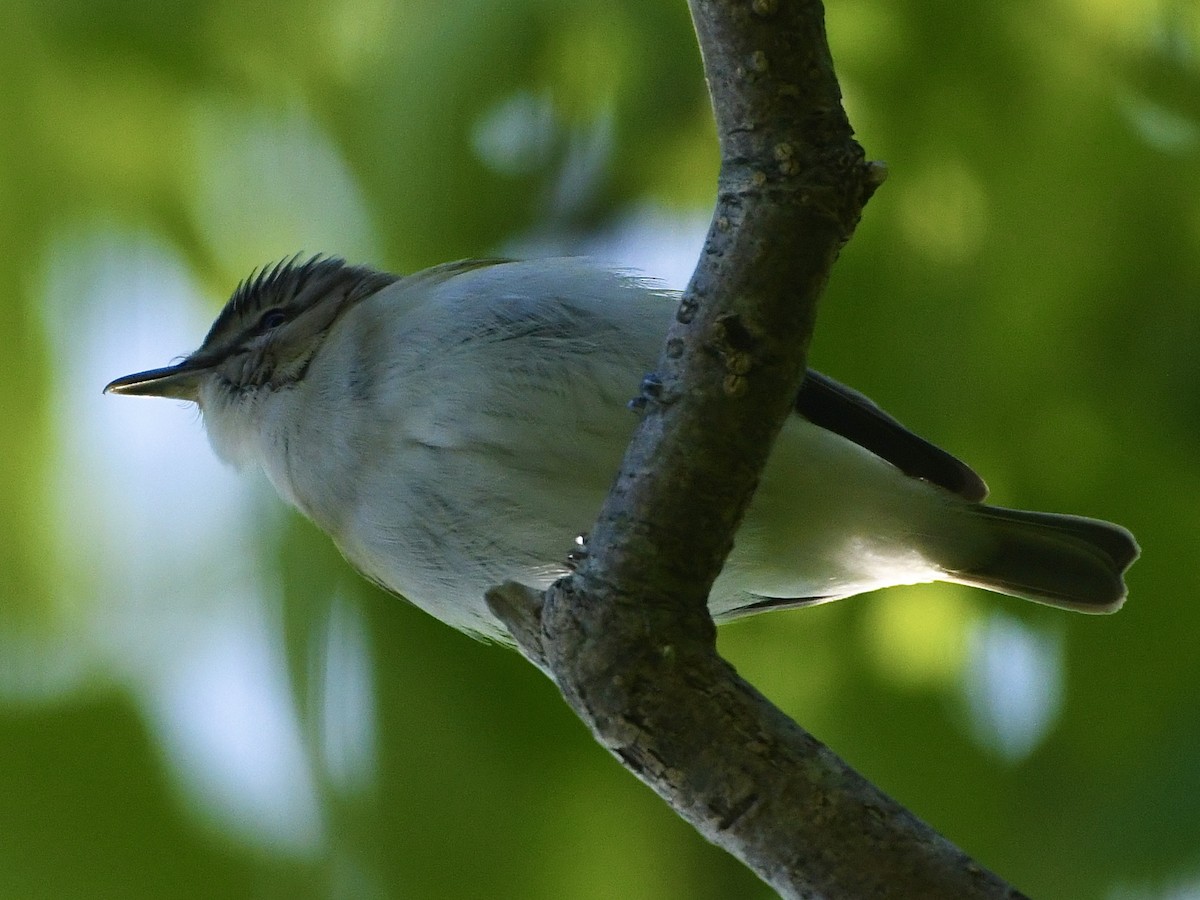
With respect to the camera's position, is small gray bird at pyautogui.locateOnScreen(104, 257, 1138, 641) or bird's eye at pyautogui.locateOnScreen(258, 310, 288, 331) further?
bird's eye at pyautogui.locateOnScreen(258, 310, 288, 331)

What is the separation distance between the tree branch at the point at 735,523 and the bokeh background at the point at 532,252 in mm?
924

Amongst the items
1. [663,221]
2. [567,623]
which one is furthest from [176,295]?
[567,623]

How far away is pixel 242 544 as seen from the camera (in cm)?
208

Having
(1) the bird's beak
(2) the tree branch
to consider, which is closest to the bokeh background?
(1) the bird's beak

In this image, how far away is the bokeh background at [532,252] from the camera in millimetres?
A: 1798

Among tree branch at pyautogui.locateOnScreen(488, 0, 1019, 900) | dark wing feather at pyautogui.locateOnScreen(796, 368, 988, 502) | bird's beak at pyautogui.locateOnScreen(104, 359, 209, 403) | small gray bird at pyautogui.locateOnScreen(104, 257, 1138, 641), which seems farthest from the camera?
bird's beak at pyautogui.locateOnScreen(104, 359, 209, 403)

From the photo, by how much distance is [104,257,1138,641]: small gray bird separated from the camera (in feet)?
4.66

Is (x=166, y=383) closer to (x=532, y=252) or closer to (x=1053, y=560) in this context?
(x=532, y=252)

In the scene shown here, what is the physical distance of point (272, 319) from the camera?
5.85 ft

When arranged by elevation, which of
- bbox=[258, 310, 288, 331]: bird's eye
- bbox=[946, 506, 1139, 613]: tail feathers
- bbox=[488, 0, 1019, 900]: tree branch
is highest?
bbox=[488, 0, 1019, 900]: tree branch

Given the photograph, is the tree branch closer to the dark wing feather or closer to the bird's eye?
the dark wing feather

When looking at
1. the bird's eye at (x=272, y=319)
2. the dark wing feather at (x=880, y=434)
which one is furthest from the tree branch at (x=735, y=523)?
the bird's eye at (x=272, y=319)

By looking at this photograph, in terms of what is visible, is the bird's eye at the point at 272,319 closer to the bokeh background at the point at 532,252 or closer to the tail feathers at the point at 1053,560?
the bokeh background at the point at 532,252

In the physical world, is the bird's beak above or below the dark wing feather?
below
